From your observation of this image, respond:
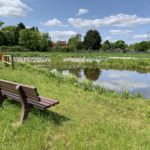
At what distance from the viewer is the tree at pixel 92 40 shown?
340 ft

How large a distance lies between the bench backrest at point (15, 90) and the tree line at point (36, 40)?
2499 inches

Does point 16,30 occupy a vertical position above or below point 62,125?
above

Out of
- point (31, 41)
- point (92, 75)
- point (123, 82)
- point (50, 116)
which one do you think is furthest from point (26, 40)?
point (50, 116)

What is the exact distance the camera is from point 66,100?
344 inches

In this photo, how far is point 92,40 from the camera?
4080 inches

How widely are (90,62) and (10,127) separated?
1373 inches

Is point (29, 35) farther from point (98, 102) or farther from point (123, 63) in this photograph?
point (98, 102)

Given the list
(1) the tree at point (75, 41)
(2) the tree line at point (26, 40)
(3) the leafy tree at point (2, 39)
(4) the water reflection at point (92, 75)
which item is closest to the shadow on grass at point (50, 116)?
(4) the water reflection at point (92, 75)

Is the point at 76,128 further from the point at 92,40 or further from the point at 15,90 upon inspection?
the point at 92,40

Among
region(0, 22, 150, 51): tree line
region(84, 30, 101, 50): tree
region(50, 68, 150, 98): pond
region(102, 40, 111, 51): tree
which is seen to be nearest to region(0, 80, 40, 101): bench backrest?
region(50, 68, 150, 98): pond

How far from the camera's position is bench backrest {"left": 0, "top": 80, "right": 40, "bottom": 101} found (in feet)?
17.8

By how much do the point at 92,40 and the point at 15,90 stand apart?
9877cm

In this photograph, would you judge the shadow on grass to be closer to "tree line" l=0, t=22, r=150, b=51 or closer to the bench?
the bench

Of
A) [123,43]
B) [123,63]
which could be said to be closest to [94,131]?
[123,63]
